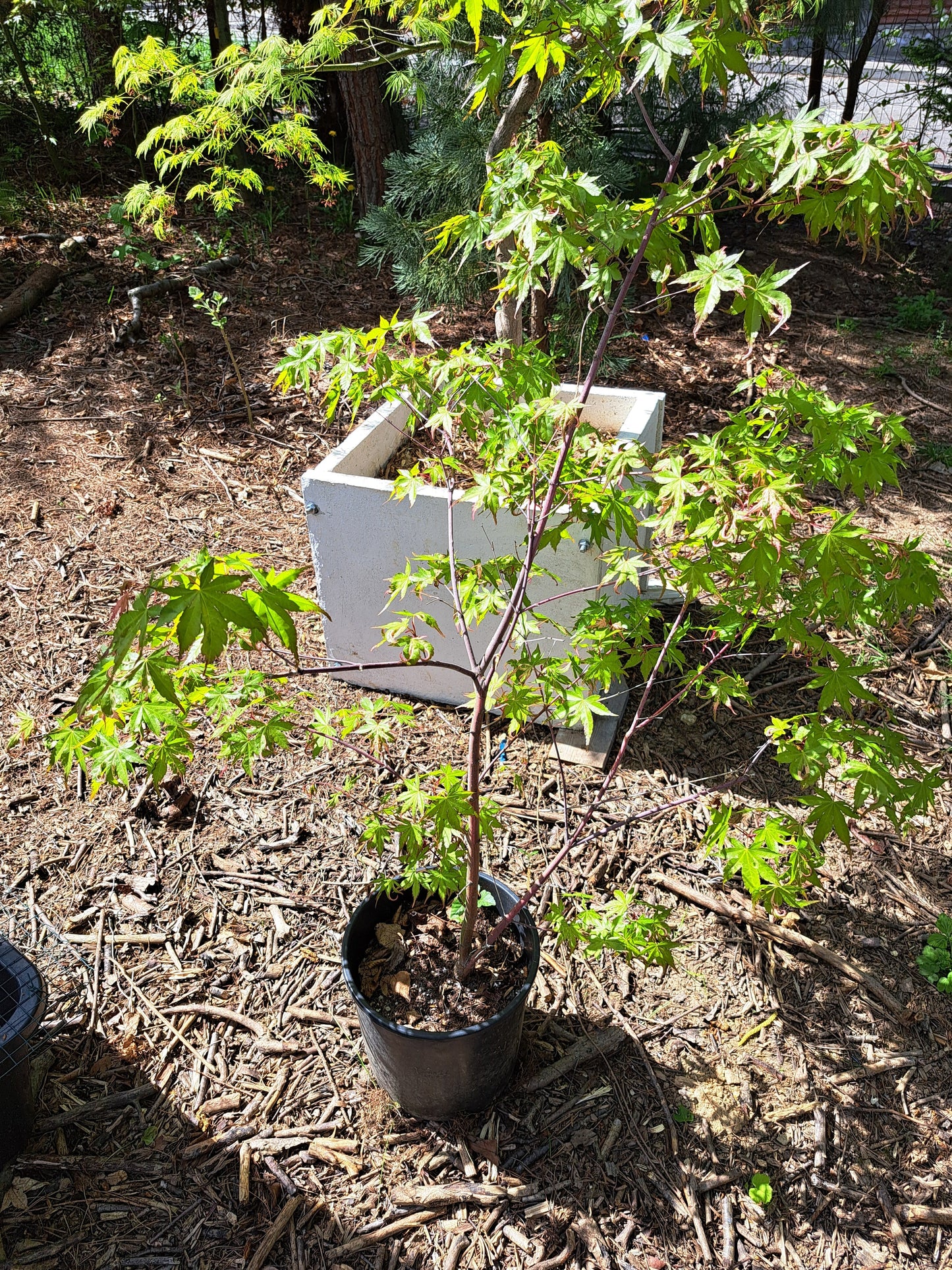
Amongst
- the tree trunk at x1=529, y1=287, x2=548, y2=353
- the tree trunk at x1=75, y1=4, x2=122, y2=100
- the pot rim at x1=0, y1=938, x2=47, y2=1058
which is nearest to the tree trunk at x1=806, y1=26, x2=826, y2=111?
the tree trunk at x1=529, y1=287, x2=548, y2=353

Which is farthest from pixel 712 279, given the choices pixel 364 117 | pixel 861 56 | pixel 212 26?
Result: pixel 861 56

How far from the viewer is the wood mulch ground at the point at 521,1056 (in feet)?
6.36

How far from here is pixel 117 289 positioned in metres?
5.49

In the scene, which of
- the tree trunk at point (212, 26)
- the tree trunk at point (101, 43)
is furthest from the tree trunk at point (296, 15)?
the tree trunk at point (101, 43)

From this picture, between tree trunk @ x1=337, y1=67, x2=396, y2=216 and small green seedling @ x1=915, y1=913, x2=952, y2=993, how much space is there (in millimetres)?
→ 5146

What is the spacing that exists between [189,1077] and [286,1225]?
430mm

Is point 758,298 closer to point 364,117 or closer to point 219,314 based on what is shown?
point 219,314

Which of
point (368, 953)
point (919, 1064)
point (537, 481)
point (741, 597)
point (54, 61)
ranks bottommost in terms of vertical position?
point (919, 1064)

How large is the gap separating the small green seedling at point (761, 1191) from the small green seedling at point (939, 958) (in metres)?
0.75

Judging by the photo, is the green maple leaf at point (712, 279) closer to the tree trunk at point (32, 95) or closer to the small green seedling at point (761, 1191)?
the small green seedling at point (761, 1191)

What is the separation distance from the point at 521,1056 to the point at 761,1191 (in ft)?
1.95

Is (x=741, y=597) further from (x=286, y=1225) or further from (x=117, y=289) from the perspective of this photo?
(x=117, y=289)

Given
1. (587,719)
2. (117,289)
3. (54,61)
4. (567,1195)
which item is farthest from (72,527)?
(54,61)

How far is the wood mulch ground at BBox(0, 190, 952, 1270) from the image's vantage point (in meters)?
1.94
